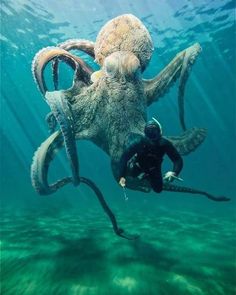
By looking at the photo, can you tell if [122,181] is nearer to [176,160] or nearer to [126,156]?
[126,156]

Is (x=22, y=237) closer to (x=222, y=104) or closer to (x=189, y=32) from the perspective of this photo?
(x=189, y=32)

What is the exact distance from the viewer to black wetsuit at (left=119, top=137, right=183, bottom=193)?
571 cm

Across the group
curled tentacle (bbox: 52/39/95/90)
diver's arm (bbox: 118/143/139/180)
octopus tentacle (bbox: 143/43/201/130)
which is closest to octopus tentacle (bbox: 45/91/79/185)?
diver's arm (bbox: 118/143/139/180)

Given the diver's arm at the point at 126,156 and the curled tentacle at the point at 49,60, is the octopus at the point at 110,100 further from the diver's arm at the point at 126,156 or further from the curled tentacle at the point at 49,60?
the diver's arm at the point at 126,156

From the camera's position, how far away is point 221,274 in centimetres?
577

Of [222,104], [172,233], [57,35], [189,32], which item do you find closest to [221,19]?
[189,32]

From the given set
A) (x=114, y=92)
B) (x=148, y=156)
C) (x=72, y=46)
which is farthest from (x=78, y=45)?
(x=148, y=156)

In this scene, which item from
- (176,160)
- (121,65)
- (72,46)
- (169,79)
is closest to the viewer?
(176,160)

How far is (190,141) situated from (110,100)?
5.90ft

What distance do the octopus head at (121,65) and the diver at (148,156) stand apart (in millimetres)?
1186

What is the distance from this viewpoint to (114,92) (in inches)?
245

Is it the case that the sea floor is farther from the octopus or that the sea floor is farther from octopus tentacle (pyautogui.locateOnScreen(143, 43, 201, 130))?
octopus tentacle (pyautogui.locateOnScreen(143, 43, 201, 130))

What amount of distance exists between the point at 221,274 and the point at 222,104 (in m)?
52.1

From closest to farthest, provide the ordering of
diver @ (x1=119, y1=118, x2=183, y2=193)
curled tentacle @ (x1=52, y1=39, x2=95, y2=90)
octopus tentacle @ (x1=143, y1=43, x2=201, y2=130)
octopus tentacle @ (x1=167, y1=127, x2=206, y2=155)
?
1. diver @ (x1=119, y1=118, x2=183, y2=193)
2. octopus tentacle @ (x1=167, y1=127, x2=206, y2=155)
3. octopus tentacle @ (x1=143, y1=43, x2=201, y2=130)
4. curled tentacle @ (x1=52, y1=39, x2=95, y2=90)
